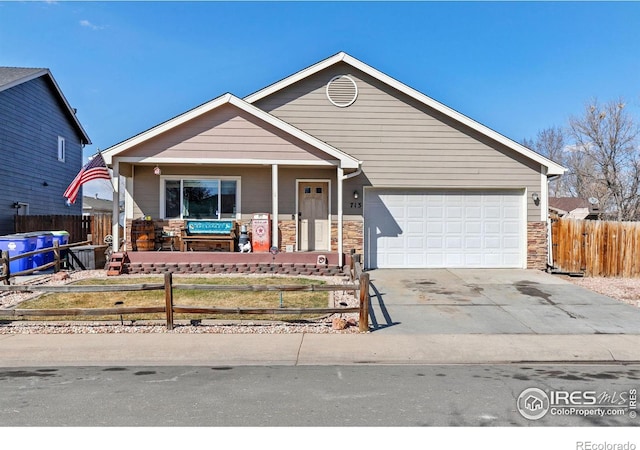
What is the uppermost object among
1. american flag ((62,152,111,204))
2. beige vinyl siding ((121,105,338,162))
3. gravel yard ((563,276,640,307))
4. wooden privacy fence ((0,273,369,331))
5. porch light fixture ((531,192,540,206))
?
beige vinyl siding ((121,105,338,162))

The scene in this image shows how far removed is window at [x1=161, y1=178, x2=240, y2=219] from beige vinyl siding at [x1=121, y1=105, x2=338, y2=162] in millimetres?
1592

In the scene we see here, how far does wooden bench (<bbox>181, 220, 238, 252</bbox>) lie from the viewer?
13.4m

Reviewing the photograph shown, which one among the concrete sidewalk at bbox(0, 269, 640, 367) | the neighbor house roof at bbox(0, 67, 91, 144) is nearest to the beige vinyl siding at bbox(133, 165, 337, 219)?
the concrete sidewalk at bbox(0, 269, 640, 367)

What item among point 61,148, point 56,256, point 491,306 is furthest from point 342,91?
point 61,148

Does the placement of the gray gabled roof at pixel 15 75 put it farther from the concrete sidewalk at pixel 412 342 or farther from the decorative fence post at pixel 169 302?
the decorative fence post at pixel 169 302

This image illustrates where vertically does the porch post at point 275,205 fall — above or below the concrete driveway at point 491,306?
above

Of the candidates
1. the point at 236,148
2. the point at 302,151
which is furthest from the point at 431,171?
the point at 236,148

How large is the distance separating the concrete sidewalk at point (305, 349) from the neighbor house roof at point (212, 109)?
6.33m

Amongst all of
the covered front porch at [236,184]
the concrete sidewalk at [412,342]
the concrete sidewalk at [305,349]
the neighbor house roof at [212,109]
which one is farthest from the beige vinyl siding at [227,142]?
the concrete sidewalk at [305,349]

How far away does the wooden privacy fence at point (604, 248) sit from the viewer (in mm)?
12734

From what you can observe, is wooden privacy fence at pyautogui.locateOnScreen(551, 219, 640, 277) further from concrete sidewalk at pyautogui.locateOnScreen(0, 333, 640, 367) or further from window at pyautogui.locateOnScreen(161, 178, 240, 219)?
window at pyautogui.locateOnScreen(161, 178, 240, 219)

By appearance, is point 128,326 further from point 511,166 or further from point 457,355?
point 511,166
